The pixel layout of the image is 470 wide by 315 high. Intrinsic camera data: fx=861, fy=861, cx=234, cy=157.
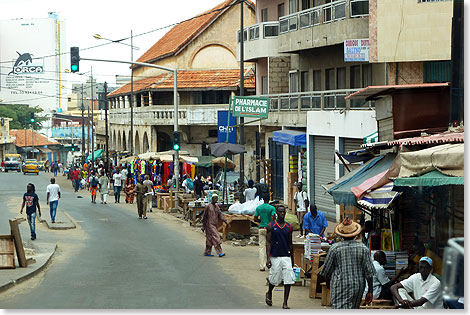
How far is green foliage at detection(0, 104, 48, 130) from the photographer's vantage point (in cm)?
10706

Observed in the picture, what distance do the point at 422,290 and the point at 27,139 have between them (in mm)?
98470

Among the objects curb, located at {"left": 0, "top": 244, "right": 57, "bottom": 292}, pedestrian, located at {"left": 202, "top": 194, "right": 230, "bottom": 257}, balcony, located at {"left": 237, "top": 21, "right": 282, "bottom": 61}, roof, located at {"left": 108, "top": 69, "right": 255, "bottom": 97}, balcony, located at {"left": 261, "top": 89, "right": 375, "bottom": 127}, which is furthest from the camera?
roof, located at {"left": 108, "top": 69, "right": 255, "bottom": 97}

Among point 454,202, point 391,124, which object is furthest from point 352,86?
point 454,202

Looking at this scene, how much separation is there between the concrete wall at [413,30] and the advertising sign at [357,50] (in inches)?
54.5

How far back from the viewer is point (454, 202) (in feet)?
42.0

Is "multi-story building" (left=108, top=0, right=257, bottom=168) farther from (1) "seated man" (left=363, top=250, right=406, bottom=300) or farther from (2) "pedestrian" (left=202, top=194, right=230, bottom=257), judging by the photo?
(1) "seated man" (left=363, top=250, right=406, bottom=300)

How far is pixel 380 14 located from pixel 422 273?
15.3m

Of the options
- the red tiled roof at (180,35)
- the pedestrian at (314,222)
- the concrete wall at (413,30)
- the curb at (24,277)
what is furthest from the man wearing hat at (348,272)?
the red tiled roof at (180,35)

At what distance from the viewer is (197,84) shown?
56000 millimetres

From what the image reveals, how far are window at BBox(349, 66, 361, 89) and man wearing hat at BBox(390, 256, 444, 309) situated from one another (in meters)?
20.3

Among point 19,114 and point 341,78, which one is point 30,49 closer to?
point 341,78

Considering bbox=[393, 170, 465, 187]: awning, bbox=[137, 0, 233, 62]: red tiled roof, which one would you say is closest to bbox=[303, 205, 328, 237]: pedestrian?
bbox=[393, 170, 465, 187]: awning

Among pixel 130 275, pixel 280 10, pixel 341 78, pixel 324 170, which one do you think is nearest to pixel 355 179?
pixel 130 275

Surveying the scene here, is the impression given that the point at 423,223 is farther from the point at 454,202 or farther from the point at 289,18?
the point at 289,18
